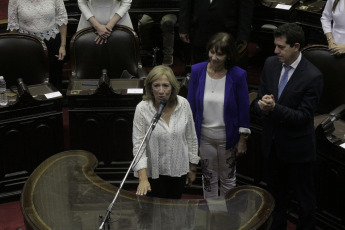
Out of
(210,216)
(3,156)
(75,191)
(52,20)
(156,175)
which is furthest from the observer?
(52,20)

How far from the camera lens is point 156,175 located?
2951 millimetres

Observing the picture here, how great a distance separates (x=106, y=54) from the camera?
437 centimetres

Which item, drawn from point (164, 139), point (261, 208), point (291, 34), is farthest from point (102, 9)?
point (261, 208)

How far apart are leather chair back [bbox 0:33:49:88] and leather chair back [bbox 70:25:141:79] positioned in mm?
233

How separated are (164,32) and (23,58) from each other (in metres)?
1.75

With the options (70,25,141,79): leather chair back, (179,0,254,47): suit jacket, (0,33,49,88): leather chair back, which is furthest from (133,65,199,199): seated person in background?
(0,33,49,88): leather chair back

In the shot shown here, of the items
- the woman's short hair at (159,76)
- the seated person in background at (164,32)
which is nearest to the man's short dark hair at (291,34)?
the woman's short hair at (159,76)

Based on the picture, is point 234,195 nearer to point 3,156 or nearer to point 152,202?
point 152,202

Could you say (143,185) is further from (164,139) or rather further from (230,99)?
(230,99)

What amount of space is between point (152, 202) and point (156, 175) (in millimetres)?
395

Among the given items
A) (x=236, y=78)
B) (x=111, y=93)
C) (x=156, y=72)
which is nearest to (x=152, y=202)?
(x=156, y=72)

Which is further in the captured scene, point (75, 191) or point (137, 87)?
point (137, 87)

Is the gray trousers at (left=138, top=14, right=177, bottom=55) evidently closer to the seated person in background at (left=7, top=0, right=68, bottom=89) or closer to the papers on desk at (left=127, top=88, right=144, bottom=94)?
the seated person in background at (left=7, top=0, right=68, bottom=89)

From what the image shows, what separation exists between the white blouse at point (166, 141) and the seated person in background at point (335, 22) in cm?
155
